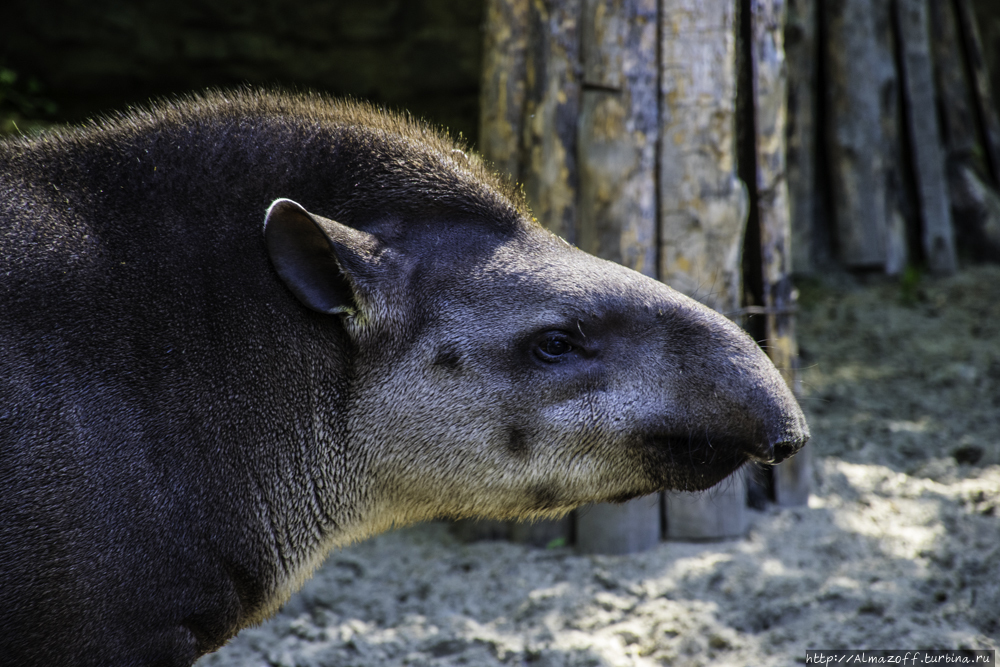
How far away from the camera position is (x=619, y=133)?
13.1 feet

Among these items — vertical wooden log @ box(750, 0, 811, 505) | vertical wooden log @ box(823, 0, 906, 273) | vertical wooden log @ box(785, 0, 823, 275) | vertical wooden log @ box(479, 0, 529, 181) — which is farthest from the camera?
vertical wooden log @ box(823, 0, 906, 273)

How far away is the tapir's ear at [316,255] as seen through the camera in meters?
2.17

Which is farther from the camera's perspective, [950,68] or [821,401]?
[950,68]

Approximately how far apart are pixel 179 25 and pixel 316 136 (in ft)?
21.6

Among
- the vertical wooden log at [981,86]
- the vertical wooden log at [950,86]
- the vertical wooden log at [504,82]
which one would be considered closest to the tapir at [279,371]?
the vertical wooden log at [504,82]

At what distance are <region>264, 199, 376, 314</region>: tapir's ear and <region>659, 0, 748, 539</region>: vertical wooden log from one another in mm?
2159

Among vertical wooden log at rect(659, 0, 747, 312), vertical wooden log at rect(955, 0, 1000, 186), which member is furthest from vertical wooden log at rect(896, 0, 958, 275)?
vertical wooden log at rect(659, 0, 747, 312)

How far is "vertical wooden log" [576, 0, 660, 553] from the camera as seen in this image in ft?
12.9

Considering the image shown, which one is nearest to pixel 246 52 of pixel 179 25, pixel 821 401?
pixel 179 25

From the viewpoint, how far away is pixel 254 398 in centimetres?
223

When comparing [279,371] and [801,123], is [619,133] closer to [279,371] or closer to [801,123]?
[279,371]

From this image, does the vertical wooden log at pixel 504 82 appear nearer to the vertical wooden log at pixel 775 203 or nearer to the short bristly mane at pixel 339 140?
the vertical wooden log at pixel 775 203

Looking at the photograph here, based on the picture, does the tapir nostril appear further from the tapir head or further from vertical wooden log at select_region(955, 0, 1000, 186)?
vertical wooden log at select_region(955, 0, 1000, 186)

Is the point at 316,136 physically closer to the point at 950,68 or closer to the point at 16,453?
the point at 16,453
